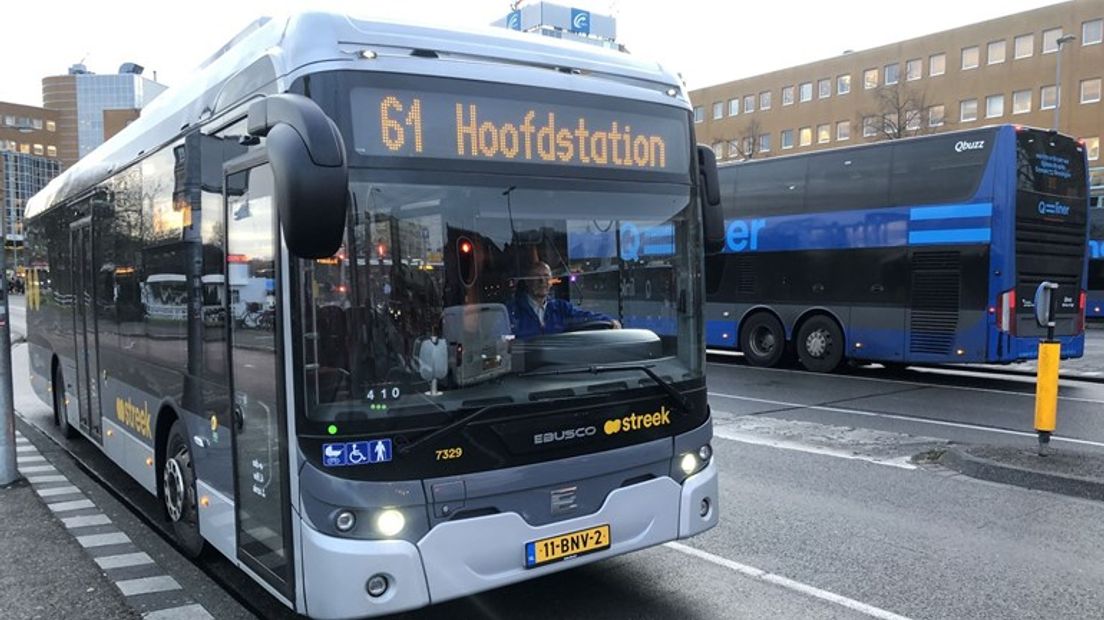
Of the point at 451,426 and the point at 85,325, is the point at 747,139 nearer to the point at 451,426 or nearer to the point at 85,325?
the point at 85,325

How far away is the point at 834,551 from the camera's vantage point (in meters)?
5.35

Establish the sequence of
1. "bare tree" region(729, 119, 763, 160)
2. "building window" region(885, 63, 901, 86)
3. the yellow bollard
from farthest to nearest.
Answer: "bare tree" region(729, 119, 763, 160) < "building window" region(885, 63, 901, 86) < the yellow bollard

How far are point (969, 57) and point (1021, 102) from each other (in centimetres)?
530

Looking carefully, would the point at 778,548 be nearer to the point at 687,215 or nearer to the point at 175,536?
the point at 687,215

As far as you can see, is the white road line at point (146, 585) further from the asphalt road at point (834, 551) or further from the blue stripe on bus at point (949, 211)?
the blue stripe on bus at point (949, 211)


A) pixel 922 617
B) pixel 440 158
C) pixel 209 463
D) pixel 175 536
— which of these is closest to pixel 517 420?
pixel 440 158

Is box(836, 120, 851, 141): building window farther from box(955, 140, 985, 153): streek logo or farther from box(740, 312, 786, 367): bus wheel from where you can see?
box(955, 140, 985, 153): streek logo

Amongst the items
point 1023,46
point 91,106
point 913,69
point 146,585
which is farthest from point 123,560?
point 91,106

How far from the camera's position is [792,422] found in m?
10.1

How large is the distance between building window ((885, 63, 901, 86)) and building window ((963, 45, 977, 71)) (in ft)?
15.7

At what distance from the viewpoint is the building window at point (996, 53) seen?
186 ft

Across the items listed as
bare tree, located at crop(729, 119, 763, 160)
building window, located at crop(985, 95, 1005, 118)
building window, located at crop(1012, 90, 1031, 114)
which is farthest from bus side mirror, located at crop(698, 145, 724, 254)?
bare tree, located at crop(729, 119, 763, 160)

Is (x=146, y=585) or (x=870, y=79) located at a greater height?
(x=870, y=79)

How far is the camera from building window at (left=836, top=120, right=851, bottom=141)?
65375 mm
